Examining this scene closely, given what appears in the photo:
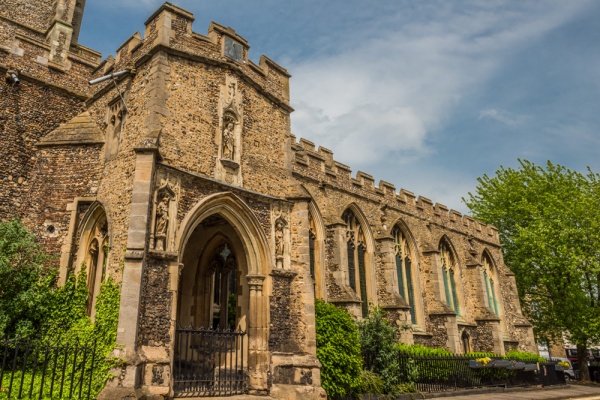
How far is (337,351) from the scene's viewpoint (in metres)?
10.5

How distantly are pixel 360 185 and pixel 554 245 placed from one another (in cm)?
1096

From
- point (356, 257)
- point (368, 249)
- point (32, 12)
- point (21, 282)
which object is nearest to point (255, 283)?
point (21, 282)

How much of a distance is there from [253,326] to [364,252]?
7.78m

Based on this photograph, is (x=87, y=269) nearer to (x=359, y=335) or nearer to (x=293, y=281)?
(x=293, y=281)

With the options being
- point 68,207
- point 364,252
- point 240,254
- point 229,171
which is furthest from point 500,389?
point 68,207

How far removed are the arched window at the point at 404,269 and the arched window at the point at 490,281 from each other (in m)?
6.64

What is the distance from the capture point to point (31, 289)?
9.12 m

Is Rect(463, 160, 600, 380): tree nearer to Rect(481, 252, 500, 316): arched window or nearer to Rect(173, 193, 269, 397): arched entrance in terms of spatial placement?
Rect(481, 252, 500, 316): arched window

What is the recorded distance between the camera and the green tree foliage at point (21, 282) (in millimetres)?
8781

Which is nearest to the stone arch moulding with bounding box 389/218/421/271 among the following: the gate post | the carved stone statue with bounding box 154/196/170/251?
the gate post

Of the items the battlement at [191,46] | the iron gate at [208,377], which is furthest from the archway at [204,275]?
the battlement at [191,46]

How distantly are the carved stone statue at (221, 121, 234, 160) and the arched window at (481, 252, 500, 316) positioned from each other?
17.8 m

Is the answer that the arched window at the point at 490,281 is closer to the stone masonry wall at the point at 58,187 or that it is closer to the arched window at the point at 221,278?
the arched window at the point at 221,278

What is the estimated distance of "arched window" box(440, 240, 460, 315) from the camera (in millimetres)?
20711
